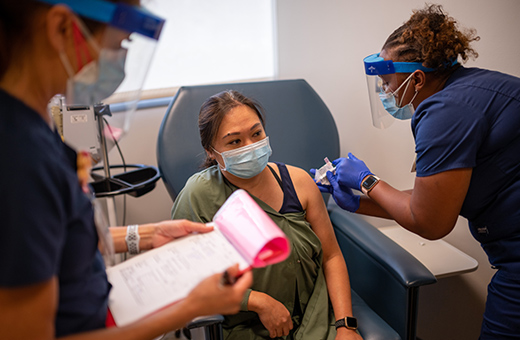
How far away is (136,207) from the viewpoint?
7.57 feet

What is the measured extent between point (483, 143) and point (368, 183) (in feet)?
1.33

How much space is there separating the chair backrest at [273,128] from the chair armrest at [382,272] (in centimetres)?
35

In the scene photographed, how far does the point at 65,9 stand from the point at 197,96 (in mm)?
1272

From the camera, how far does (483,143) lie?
1180 millimetres

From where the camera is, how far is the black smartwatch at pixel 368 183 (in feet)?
4.78

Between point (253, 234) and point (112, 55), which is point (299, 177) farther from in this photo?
point (112, 55)

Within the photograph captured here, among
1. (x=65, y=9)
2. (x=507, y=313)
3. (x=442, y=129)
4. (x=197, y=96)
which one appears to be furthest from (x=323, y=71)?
(x=65, y=9)

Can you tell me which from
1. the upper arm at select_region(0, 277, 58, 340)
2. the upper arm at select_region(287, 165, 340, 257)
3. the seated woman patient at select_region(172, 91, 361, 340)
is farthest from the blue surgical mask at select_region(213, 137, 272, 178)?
the upper arm at select_region(0, 277, 58, 340)

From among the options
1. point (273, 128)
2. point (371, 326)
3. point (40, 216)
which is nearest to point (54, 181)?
point (40, 216)

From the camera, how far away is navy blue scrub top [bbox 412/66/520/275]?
115 centimetres

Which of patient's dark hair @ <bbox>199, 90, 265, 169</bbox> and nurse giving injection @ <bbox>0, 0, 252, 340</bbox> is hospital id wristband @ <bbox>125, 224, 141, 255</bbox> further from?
patient's dark hair @ <bbox>199, 90, 265, 169</bbox>

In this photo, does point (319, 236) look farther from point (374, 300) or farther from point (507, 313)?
point (507, 313)

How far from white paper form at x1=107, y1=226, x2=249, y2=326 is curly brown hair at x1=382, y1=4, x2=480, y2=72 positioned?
0.84m

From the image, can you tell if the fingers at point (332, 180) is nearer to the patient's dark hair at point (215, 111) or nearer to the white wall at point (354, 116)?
the patient's dark hair at point (215, 111)
